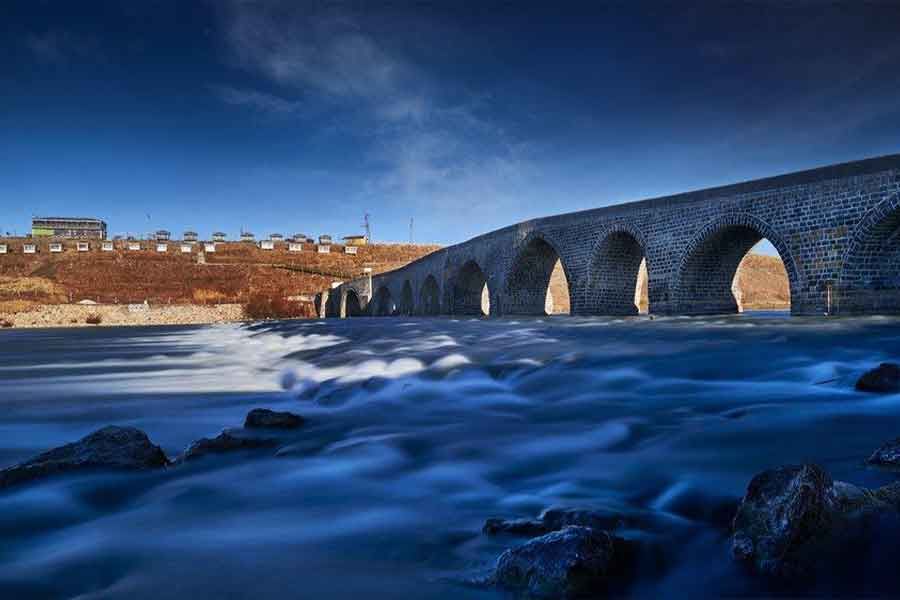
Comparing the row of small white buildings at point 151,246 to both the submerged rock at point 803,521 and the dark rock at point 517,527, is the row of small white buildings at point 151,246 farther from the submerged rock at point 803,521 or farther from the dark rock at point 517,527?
the submerged rock at point 803,521

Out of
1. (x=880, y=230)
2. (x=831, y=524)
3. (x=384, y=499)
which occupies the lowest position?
(x=384, y=499)

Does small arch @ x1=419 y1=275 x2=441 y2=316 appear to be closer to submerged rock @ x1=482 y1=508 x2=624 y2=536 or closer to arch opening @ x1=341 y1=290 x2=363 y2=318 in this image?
arch opening @ x1=341 y1=290 x2=363 y2=318

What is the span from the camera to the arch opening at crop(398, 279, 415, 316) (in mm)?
42125

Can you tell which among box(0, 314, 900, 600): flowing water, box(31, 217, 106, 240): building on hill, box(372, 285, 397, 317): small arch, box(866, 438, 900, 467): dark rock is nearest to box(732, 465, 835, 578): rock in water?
box(0, 314, 900, 600): flowing water

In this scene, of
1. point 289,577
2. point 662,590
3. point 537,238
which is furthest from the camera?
point 537,238

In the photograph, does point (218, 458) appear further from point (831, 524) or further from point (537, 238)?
point (537, 238)

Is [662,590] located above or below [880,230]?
below

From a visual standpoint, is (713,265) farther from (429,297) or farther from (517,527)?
(429,297)

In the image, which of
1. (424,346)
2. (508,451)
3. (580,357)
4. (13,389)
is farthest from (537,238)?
(508,451)

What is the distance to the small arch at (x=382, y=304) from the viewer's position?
4871cm

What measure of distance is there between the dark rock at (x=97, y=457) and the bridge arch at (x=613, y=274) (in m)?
19.4

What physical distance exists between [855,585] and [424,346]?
918 centimetres

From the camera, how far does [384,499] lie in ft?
Result: 10.6

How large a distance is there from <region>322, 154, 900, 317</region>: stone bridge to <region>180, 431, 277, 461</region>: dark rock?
49.0 feet
